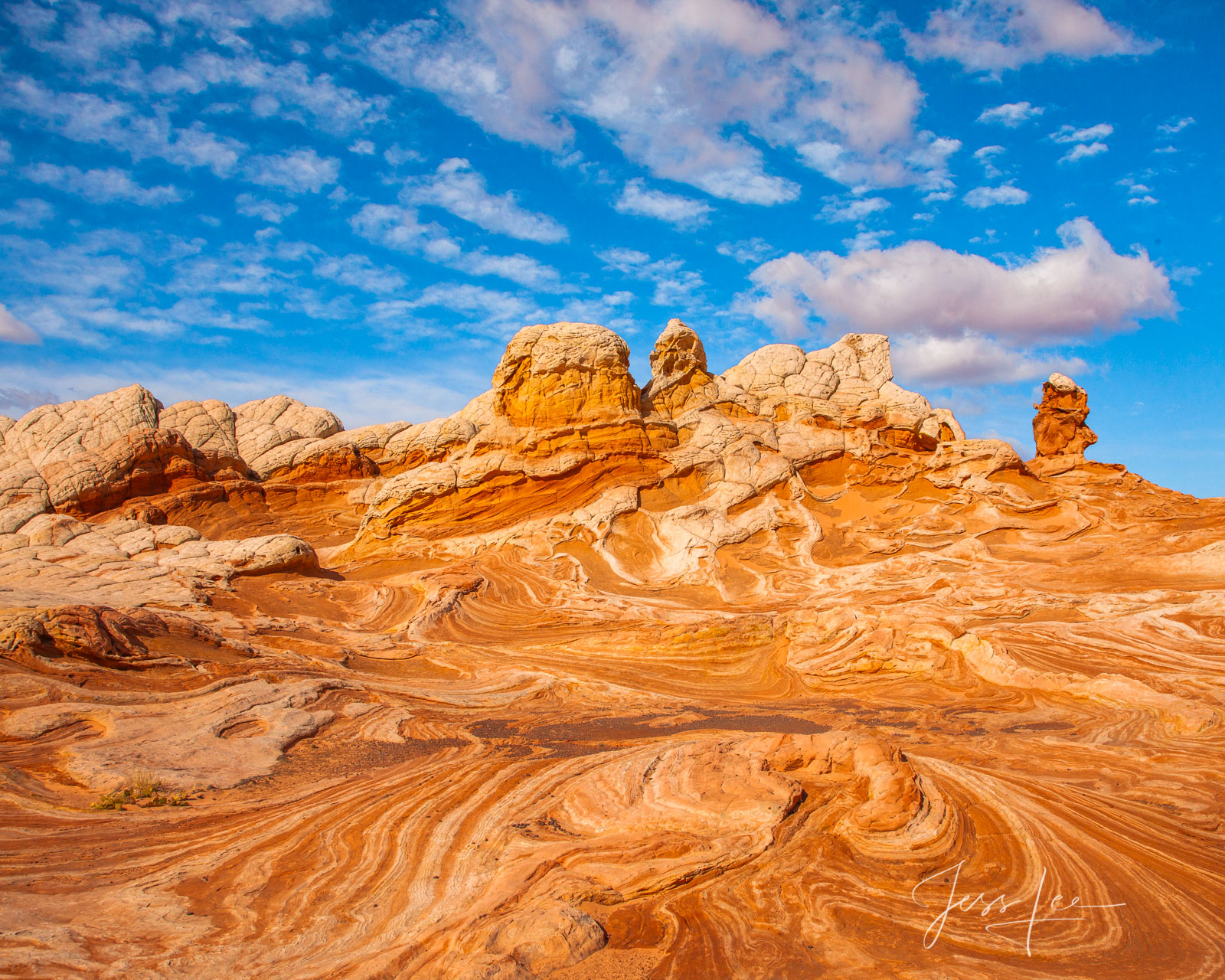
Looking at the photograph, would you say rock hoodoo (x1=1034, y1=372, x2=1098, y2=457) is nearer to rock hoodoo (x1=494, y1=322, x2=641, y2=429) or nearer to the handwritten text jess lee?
rock hoodoo (x1=494, y1=322, x2=641, y2=429)

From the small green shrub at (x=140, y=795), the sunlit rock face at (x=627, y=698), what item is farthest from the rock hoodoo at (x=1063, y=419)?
the small green shrub at (x=140, y=795)

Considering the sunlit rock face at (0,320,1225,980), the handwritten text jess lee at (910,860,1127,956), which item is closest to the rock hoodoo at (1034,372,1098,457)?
the sunlit rock face at (0,320,1225,980)

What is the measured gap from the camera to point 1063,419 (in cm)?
2620

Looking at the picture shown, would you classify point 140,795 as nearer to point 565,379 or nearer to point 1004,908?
point 1004,908

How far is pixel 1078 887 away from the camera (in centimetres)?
484

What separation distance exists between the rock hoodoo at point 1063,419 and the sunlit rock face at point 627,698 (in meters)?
0.14

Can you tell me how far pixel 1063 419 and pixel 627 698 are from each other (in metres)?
23.1

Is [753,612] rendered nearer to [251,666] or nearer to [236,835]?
[251,666]

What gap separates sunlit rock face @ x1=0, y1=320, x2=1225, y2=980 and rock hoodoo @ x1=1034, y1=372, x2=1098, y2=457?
0.45 ft

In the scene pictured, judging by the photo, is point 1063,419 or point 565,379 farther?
point 1063,419

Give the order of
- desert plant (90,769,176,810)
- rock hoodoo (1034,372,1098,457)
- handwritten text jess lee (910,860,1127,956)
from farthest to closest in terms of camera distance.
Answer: rock hoodoo (1034,372,1098,457) → desert plant (90,769,176,810) → handwritten text jess lee (910,860,1127,956)

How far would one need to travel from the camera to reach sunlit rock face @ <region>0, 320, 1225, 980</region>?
14.1ft

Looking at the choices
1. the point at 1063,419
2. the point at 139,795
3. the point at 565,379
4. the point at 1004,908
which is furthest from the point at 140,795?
the point at 1063,419

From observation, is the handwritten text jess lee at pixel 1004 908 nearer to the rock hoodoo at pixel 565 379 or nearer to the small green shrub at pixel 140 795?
the small green shrub at pixel 140 795
